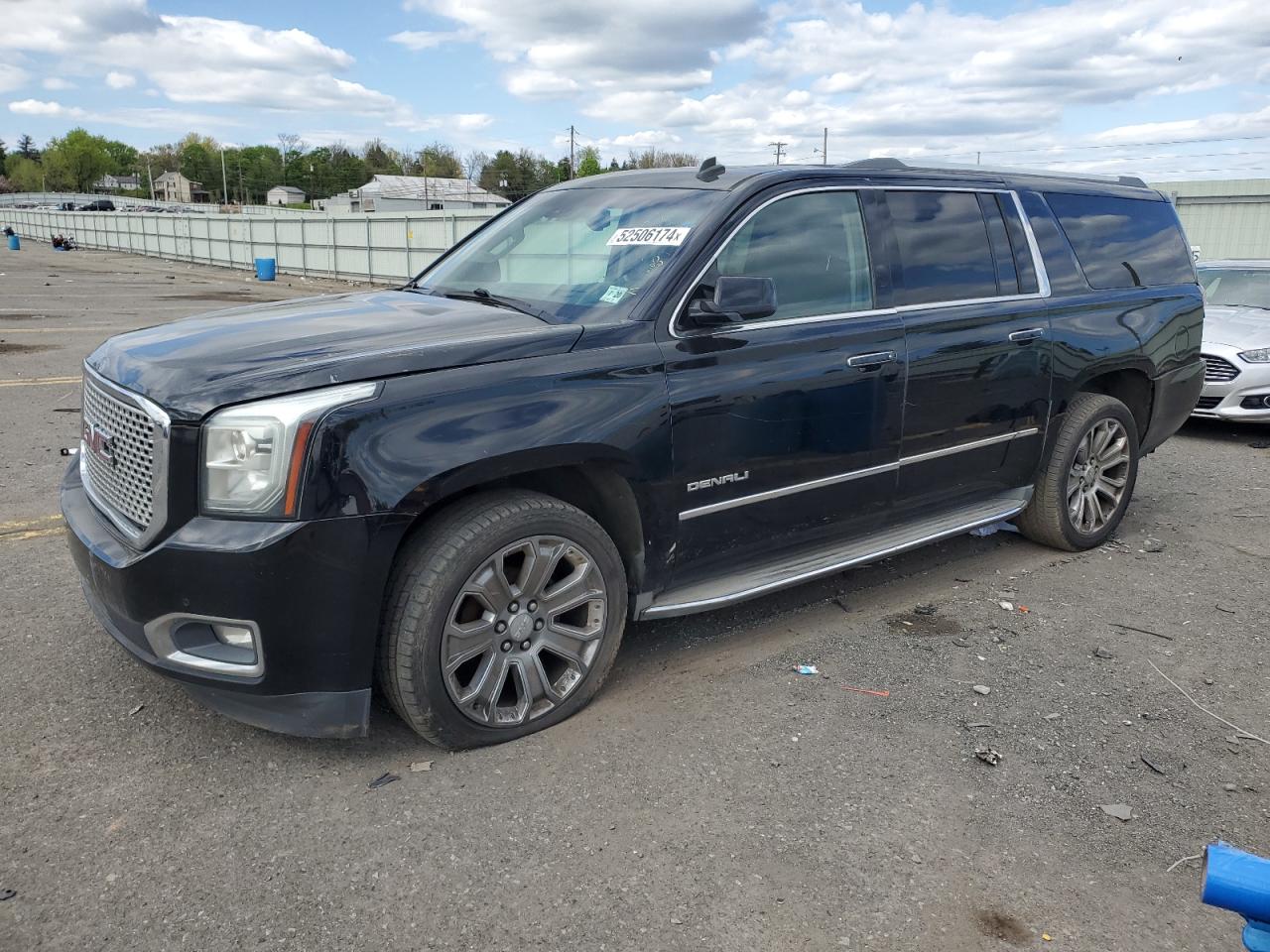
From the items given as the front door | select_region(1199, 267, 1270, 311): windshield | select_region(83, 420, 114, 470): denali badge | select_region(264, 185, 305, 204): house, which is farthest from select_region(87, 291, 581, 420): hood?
select_region(264, 185, 305, 204): house

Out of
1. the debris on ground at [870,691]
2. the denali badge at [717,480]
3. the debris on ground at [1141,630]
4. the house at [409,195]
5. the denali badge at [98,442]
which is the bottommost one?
the debris on ground at [870,691]

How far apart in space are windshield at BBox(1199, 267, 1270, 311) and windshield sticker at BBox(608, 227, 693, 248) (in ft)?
28.1

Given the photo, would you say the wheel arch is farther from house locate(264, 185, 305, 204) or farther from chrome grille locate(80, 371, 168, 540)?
house locate(264, 185, 305, 204)

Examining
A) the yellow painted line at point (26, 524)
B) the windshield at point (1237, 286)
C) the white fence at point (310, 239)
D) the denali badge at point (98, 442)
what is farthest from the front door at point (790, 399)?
the white fence at point (310, 239)

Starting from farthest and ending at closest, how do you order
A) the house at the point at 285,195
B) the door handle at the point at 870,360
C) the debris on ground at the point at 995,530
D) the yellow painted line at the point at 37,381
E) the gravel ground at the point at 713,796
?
the house at the point at 285,195
the yellow painted line at the point at 37,381
the debris on ground at the point at 995,530
the door handle at the point at 870,360
the gravel ground at the point at 713,796

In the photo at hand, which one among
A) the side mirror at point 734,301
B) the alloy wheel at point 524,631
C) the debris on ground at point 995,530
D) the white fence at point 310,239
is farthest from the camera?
the white fence at point 310,239

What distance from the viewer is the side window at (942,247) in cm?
443

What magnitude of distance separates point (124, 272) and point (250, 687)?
1365 inches

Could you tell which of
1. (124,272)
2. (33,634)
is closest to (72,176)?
(124,272)

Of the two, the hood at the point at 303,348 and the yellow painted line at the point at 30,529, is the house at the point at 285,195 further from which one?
the hood at the point at 303,348

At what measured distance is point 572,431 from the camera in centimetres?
328

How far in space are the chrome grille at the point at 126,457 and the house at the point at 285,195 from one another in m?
142

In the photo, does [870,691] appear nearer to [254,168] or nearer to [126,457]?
[126,457]

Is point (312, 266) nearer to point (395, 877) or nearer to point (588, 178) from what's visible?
point (588, 178)
